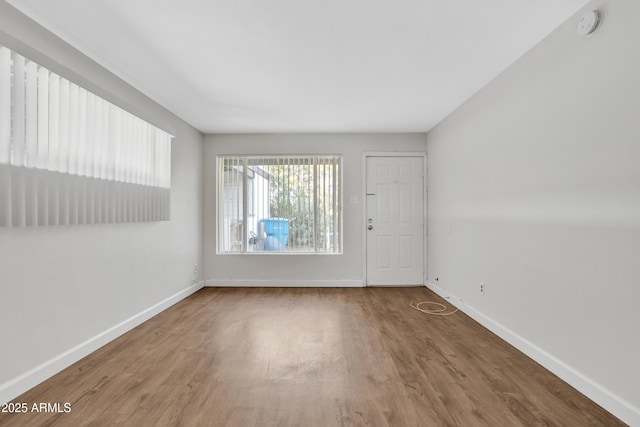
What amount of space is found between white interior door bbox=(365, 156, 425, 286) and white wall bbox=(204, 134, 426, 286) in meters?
0.18

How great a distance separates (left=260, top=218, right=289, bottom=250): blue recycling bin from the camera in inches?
205

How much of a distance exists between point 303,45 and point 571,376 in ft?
9.80

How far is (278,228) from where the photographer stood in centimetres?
523

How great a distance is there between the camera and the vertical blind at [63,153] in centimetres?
201

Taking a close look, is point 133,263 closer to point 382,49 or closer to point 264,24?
point 264,24

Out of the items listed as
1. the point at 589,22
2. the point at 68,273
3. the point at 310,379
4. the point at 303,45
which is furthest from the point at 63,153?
the point at 589,22

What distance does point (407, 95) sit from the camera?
360 centimetres

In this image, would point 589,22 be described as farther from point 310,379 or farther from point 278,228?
point 278,228

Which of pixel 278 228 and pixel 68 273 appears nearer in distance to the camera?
pixel 68 273

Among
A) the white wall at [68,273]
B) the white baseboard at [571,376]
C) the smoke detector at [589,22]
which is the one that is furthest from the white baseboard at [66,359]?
the smoke detector at [589,22]

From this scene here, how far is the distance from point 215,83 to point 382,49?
164cm

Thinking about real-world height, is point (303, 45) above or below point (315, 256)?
above

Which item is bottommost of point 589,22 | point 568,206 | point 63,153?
point 568,206

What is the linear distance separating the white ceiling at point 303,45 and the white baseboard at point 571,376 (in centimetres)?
235
